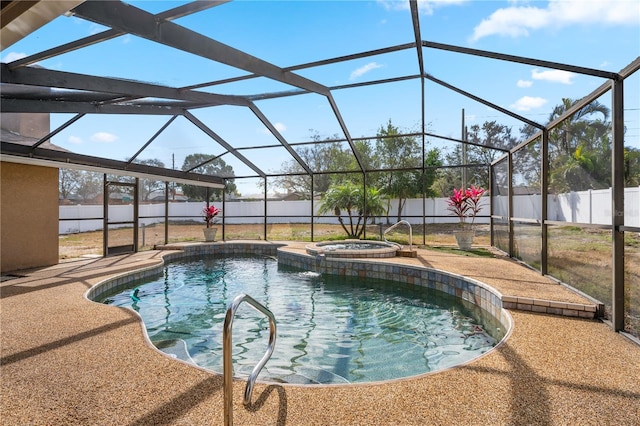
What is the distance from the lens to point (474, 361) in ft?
9.16

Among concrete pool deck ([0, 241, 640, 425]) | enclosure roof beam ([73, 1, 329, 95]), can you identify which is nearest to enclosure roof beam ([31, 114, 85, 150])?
enclosure roof beam ([73, 1, 329, 95])

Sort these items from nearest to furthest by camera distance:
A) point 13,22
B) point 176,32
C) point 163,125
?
point 13,22
point 176,32
point 163,125

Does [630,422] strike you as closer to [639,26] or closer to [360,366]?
[360,366]

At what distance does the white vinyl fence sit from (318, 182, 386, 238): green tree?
435 millimetres

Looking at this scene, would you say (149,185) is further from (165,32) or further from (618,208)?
(618,208)

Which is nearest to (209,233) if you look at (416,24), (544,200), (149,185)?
(149,185)

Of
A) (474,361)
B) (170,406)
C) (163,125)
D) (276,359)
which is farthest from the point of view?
(163,125)

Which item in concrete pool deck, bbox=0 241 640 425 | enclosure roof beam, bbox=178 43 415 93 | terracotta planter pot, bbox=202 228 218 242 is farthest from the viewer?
terracotta planter pot, bbox=202 228 218 242

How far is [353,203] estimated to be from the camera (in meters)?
12.5

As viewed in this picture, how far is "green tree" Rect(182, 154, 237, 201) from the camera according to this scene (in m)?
11.2

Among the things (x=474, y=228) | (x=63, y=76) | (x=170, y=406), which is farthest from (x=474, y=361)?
(x=474, y=228)

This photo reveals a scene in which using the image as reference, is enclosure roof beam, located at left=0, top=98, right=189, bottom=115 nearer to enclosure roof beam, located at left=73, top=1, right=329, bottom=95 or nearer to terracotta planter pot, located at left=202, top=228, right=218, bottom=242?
enclosure roof beam, located at left=73, top=1, right=329, bottom=95

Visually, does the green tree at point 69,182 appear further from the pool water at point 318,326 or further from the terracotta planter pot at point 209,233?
the pool water at point 318,326

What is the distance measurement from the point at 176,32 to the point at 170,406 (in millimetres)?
3747
